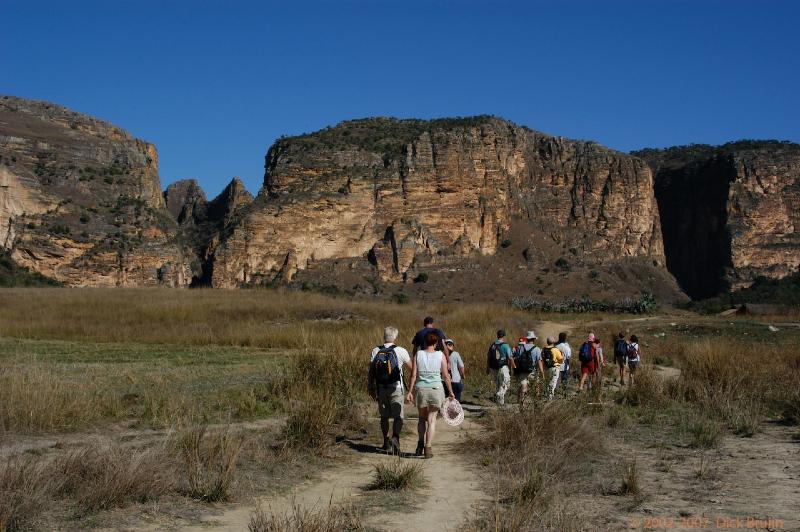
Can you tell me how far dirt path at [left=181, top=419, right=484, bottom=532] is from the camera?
6.88m

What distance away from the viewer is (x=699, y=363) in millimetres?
16969

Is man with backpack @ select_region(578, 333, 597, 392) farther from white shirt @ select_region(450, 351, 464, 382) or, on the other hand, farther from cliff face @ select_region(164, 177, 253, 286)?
cliff face @ select_region(164, 177, 253, 286)

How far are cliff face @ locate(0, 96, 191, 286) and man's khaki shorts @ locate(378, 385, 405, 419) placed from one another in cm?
6787

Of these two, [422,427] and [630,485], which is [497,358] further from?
[630,485]

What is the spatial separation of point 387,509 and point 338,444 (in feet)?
10.3

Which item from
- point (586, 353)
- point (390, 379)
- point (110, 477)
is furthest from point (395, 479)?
point (586, 353)

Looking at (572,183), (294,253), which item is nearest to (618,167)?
(572,183)

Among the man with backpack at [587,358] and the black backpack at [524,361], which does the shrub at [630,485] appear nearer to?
the black backpack at [524,361]

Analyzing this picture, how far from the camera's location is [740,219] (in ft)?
359

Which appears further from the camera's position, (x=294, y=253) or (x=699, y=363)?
(x=294, y=253)

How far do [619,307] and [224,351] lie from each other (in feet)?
176

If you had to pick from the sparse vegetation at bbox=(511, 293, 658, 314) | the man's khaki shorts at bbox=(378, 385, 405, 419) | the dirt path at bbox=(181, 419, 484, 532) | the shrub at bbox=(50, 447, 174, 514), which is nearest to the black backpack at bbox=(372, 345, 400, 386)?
the man's khaki shorts at bbox=(378, 385, 405, 419)

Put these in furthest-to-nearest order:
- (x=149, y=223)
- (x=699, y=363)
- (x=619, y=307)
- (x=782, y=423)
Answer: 1. (x=149, y=223)
2. (x=619, y=307)
3. (x=699, y=363)
4. (x=782, y=423)

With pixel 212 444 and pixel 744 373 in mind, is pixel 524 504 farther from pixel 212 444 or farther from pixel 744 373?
pixel 744 373
